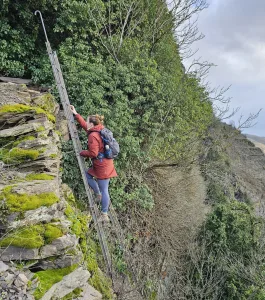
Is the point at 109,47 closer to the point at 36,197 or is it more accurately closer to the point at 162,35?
the point at 162,35

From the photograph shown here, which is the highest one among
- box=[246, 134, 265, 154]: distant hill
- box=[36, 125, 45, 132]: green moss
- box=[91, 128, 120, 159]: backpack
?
box=[246, 134, 265, 154]: distant hill

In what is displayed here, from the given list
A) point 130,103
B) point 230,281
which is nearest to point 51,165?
point 130,103

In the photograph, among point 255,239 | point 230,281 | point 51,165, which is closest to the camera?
point 51,165

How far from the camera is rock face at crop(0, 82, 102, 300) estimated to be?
4.41 metres

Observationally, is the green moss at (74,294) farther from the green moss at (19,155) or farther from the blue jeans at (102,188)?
the green moss at (19,155)

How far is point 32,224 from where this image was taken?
190 inches

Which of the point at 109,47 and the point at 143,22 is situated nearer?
the point at 109,47

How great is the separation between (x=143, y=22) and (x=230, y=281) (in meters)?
11.6

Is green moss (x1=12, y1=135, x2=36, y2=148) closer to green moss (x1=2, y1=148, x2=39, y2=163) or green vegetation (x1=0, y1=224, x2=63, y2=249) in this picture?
green moss (x1=2, y1=148, x2=39, y2=163)

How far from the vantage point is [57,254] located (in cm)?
482

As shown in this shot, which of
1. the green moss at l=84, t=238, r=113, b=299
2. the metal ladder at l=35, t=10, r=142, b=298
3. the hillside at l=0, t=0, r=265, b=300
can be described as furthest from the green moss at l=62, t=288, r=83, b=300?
the metal ladder at l=35, t=10, r=142, b=298

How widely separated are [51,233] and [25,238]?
43cm

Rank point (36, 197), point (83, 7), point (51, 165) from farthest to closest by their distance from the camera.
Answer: point (83, 7) < point (51, 165) < point (36, 197)

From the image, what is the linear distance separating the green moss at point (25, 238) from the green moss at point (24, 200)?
1.32 feet
